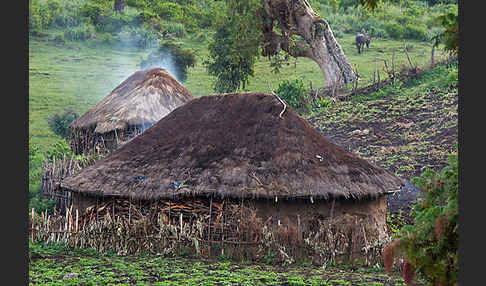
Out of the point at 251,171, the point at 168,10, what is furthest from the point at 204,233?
the point at 168,10

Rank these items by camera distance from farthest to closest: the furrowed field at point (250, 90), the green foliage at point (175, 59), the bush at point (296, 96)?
1. the green foliage at point (175, 59)
2. the bush at point (296, 96)
3. the furrowed field at point (250, 90)

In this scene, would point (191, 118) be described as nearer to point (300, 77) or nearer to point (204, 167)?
point (204, 167)

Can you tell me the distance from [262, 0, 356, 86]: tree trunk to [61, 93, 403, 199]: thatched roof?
12.9 m

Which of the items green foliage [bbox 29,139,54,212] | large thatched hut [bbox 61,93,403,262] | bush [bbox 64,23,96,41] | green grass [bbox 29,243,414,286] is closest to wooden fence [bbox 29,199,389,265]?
large thatched hut [bbox 61,93,403,262]

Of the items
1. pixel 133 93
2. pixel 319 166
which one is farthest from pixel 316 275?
pixel 133 93

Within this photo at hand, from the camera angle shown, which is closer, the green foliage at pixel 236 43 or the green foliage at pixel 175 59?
the green foliage at pixel 236 43

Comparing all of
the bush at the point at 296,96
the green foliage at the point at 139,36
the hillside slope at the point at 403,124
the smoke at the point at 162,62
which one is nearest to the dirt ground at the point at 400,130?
the hillside slope at the point at 403,124

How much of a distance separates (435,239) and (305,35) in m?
21.3

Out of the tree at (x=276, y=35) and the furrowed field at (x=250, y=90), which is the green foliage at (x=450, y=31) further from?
the tree at (x=276, y=35)

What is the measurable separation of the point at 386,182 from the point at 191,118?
4.28 meters

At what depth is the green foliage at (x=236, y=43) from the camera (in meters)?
25.0

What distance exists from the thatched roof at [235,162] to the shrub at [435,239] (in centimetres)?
532

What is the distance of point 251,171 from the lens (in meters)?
11.1

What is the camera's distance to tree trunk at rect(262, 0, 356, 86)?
82.7 feet
